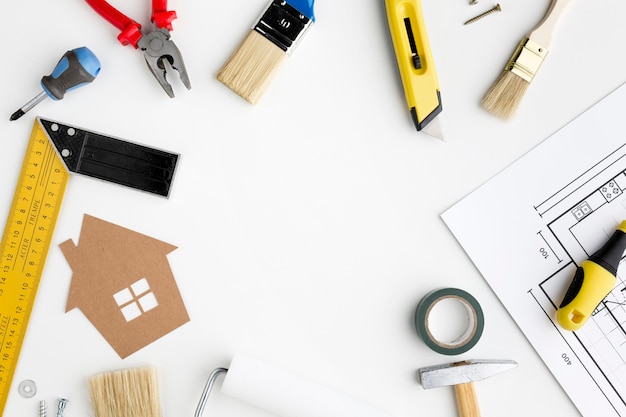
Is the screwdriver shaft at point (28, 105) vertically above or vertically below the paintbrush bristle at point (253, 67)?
below

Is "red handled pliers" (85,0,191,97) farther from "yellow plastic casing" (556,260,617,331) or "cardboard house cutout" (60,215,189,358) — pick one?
"yellow plastic casing" (556,260,617,331)

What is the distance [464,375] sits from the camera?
1086 millimetres

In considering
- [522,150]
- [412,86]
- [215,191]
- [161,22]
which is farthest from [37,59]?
[522,150]

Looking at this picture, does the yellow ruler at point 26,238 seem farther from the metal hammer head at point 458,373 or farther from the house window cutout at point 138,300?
the metal hammer head at point 458,373

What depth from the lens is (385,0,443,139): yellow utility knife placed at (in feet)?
3.47

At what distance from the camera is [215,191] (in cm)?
109

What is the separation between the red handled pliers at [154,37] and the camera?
1037mm

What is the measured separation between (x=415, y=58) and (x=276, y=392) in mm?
587

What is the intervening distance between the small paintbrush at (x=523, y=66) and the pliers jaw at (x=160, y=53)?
51 centimetres

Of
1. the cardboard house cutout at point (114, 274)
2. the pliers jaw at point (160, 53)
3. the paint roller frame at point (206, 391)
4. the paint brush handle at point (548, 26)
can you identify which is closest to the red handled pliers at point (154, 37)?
the pliers jaw at point (160, 53)

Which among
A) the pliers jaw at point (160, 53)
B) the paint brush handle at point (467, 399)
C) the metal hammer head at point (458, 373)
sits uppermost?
the pliers jaw at point (160, 53)

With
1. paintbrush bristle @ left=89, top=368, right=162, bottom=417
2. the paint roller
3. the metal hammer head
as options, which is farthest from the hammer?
paintbrush bristle @ left=89, top=368, right=162, bottom=417

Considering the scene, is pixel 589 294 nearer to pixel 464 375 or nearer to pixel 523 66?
pixel 464 375

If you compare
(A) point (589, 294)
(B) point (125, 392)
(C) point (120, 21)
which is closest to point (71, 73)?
(C) point (120, 21)
